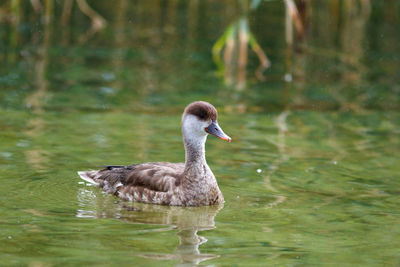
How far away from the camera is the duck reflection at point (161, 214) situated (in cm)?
820

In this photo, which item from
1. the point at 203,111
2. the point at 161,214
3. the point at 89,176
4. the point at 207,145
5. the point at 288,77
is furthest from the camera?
the point at 288,77

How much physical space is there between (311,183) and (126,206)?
2.50 meters

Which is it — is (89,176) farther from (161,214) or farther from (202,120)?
(202,120)

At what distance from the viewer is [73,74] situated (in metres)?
17.8

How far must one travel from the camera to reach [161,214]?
909 centimetres

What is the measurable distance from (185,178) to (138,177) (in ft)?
1.94

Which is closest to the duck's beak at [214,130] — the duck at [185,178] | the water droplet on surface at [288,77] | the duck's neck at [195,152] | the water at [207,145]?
the duck at [185,178]

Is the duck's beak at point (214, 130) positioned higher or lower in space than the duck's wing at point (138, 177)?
higher

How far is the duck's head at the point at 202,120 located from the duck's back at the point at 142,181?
0.54 m

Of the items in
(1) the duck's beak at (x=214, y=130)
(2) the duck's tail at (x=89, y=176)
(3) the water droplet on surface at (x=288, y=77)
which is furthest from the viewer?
(3) the water droplet on surface at (x=288, y=77)

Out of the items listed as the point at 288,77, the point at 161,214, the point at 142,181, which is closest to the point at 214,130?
the point at 142,181

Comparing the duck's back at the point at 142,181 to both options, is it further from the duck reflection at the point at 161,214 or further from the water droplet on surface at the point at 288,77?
the water droplet on surface at the point at 288,77

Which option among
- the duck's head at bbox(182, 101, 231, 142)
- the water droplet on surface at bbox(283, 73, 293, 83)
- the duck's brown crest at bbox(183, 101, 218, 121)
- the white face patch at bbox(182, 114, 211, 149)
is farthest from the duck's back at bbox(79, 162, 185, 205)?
the water droplet on surface at bbox(283, 73, 293, 83)

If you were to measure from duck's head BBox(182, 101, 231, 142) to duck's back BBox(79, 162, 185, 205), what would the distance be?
54 cm
